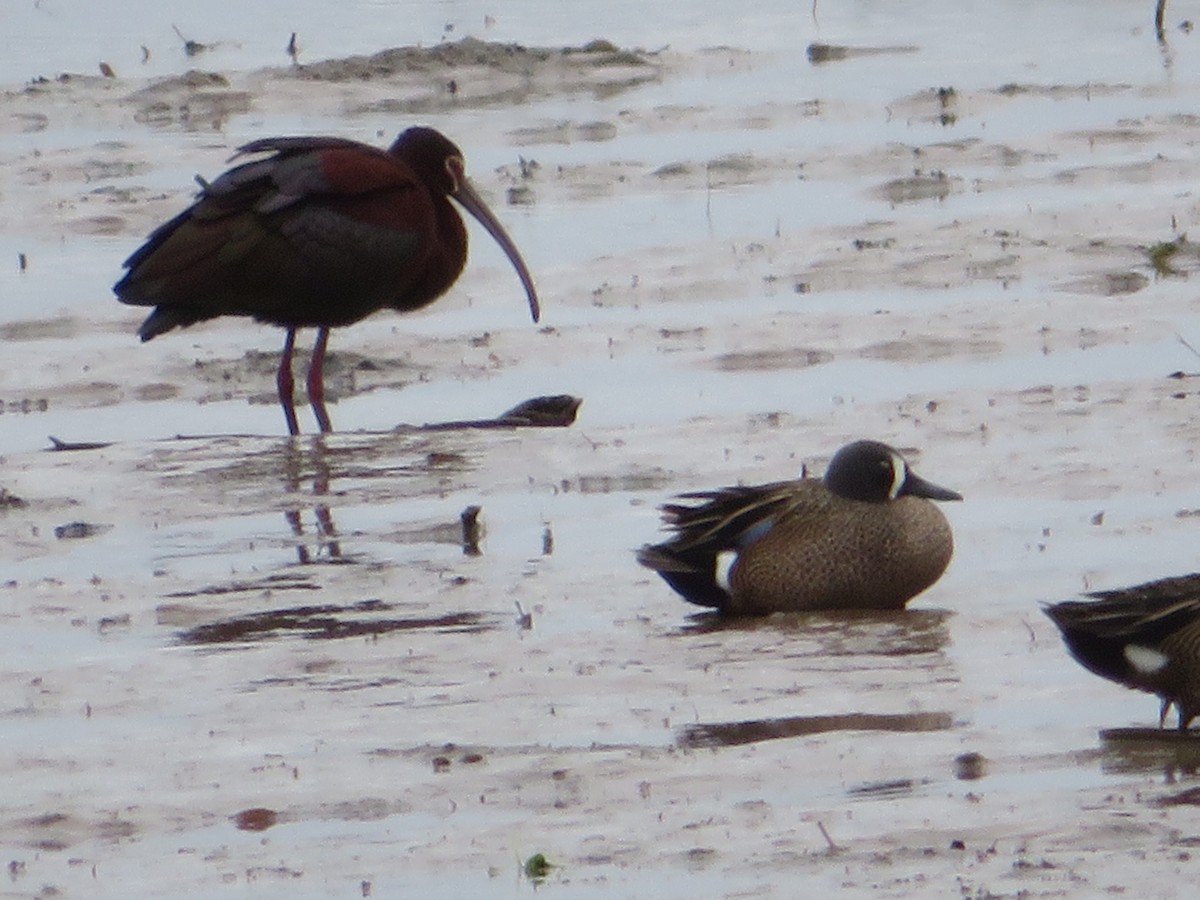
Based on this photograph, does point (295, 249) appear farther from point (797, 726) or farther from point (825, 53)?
point (825, 53)

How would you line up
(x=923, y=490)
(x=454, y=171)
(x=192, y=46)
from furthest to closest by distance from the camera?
(x=192, y=46)
(x=454, y=171)
(x=923, y=490)

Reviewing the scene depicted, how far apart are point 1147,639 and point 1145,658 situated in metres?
0.05

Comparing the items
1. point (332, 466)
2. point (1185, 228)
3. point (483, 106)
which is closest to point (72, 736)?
point (332, 466)

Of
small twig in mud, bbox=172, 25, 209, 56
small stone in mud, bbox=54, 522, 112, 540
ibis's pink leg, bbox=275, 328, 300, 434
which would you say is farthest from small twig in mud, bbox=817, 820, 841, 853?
small twig in mud, bbox=172, 25, 209, 56

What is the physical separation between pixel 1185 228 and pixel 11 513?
6.55 meters

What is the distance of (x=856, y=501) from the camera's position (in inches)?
352

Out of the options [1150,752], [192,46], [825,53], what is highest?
[192,46]

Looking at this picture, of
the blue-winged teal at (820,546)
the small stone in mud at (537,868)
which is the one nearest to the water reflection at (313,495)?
the blue-winged teal at (820,546)

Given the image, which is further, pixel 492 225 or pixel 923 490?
pixel 492 225

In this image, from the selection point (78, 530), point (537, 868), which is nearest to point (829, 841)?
point (537, 868)

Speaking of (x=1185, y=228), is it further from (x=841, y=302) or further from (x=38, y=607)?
(x=38, y=607)

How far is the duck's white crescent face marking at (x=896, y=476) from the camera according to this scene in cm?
894

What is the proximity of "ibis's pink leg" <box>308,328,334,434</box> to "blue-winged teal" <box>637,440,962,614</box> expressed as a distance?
3178 millimetres

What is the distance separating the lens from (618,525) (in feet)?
32.2
